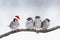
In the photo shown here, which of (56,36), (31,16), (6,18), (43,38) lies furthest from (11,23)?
(56,36)

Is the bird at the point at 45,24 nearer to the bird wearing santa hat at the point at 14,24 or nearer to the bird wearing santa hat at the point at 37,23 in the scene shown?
the bird wearing santa hat at the point at 37,23

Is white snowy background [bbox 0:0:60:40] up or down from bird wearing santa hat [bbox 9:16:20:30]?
up

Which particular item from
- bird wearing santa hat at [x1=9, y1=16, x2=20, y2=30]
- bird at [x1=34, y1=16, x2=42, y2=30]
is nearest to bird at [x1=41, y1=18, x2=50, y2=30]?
bird at [x1=34, y1=16, x2=42, y2=30]

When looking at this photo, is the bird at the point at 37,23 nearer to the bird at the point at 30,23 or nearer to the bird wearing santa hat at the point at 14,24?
the bird at the point at 30,23

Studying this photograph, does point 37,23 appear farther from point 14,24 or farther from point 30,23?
point 14,24

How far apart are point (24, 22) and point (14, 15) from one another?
120mm

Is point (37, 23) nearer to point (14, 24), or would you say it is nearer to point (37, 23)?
point (37, 23)

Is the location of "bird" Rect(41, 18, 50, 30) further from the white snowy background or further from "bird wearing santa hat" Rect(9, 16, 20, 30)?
"bird wearing santa hat" Rect(9, 16, 20, 30)

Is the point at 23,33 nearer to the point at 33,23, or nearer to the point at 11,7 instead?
the point at 33,23

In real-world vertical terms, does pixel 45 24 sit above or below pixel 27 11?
below

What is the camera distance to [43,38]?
1.70 m

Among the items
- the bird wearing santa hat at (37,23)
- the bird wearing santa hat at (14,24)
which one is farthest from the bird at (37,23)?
the bird wearing santa hat at (14,24)

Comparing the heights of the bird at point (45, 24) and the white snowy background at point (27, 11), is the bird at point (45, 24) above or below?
below

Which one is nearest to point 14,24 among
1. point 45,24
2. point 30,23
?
point 30,23
